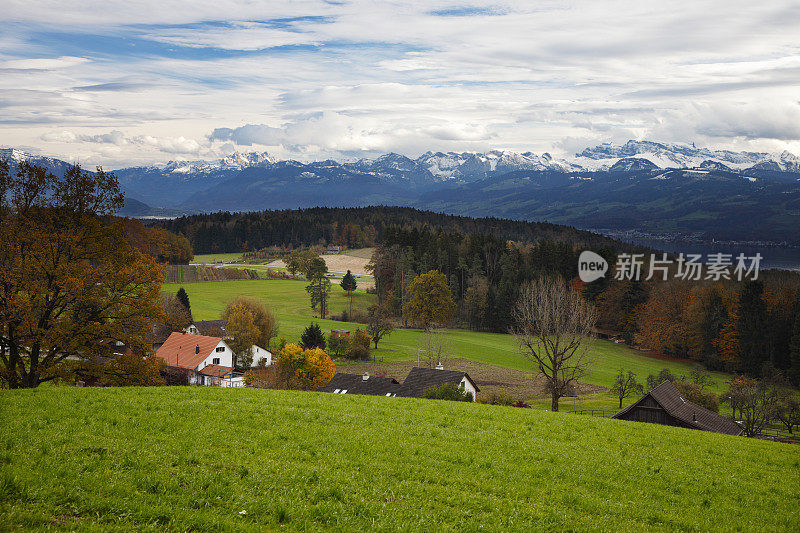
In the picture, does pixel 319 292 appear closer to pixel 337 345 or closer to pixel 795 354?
pixel 337 345

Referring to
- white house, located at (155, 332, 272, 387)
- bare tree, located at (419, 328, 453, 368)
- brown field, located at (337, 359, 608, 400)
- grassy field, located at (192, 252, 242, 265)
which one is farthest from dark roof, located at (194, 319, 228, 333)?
grassy field, located at (192, 252, 242, 265)

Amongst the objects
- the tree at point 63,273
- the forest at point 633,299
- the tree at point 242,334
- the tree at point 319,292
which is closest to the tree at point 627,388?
the forest at point 633,299

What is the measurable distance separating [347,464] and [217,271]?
13285cm

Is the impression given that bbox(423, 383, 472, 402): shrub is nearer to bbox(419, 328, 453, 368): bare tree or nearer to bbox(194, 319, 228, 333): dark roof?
bbox(419, 328, 453, 368): bare tree

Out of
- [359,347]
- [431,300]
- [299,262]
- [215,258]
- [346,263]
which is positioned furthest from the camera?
[215,258]

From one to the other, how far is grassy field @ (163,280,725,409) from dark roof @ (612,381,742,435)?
14.0m

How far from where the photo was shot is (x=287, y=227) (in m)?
199

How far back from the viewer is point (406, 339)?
87062mm

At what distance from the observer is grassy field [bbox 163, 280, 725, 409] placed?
7300cm

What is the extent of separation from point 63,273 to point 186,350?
4489cm

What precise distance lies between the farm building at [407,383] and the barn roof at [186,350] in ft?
65.7

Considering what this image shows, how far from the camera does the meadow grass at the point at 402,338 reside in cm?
7381

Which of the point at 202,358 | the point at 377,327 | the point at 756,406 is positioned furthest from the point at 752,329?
the point at 202,358

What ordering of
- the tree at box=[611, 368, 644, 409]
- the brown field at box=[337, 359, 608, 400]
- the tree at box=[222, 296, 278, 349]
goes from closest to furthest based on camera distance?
the tree at box=[611, 368, 644, 409], the brown field at box=[337, 359, 608, 400], the tree at box=[222, 296, 278, 349]
